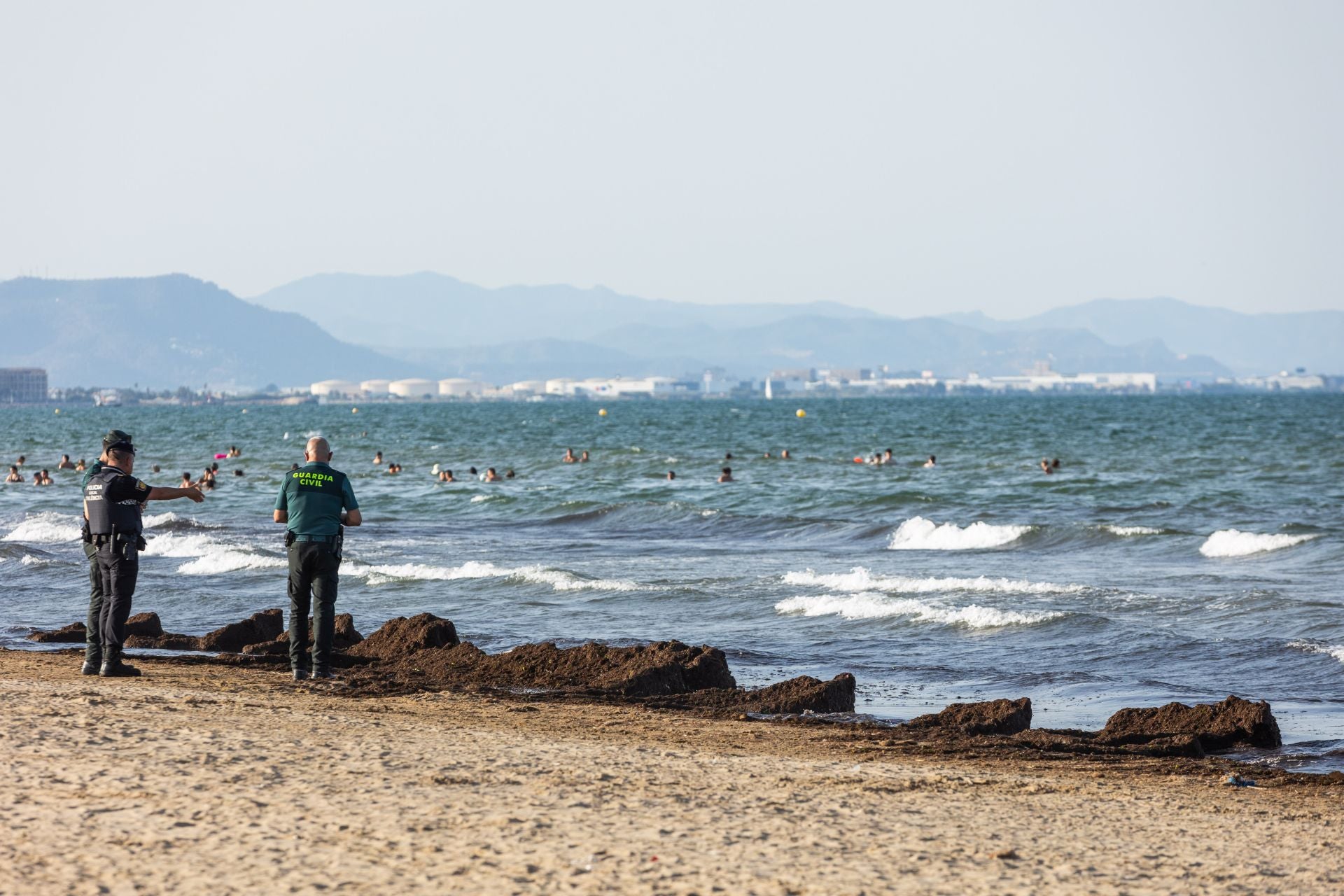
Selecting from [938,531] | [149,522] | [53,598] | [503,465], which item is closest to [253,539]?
[149,522]

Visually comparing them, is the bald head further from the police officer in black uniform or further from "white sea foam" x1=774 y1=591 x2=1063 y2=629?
"white sea foam" x1=774 y1=591 x2=1063 y2=629

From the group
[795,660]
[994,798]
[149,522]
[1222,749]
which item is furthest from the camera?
[149,522]

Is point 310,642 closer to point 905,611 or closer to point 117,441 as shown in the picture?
point 117,441

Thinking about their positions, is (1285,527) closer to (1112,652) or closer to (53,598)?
(1112,652)

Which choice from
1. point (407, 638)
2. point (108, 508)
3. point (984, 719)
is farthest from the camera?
point (407, 638)

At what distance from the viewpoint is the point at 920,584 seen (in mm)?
19156

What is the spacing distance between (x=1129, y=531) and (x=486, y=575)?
1247cm

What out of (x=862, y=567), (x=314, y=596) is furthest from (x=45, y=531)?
(x=314, y=596)

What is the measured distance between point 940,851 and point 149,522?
1016 inches

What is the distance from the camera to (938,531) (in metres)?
27.4

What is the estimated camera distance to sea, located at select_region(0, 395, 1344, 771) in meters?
13.6

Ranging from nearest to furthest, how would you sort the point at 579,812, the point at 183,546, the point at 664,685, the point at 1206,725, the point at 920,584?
1. the point at 579,812
2. the point at 1206,725
3. the point at 664,685
4. the point at 920,584
5. the point at 183,546

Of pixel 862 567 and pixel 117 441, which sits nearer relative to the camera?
pixel 117 441

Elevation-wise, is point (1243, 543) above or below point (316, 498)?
below
